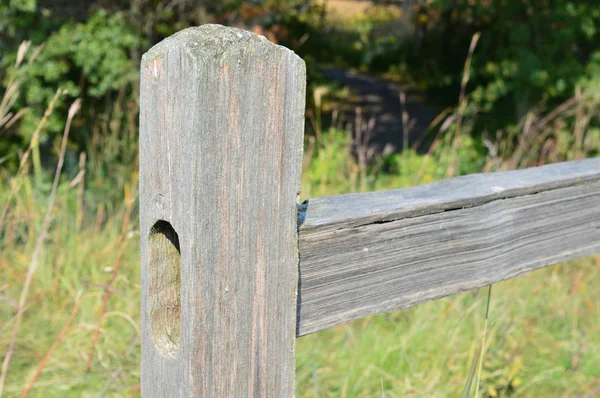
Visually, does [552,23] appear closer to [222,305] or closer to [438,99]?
[438,99]

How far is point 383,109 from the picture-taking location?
447 inches

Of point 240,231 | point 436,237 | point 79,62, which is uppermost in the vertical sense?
point 240,231

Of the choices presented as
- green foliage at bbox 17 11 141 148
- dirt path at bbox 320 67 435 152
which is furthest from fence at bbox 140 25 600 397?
dirt path at bbox 320 67 435 152

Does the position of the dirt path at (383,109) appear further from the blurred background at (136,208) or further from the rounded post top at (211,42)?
the rounded post top at (211,42)

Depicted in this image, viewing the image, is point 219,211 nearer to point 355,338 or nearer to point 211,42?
point 211,42

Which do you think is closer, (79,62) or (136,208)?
(136,208)

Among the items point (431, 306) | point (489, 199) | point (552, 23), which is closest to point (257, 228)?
point (489, 199)

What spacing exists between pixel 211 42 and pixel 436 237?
26.0 inches

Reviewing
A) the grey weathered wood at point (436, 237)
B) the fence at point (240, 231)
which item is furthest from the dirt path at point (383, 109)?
the fence at point (240, 231)

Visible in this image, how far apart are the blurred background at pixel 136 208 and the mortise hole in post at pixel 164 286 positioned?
477 millimetres

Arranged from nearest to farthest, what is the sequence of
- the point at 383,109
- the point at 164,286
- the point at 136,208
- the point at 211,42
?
1. the point at 211,42
2. the point at 164,286
3. the point at 136,208
4. the point at 383,109

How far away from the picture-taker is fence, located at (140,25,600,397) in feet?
2.85

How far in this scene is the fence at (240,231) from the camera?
870mm

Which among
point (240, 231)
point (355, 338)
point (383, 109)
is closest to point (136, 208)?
point (355, 338)
